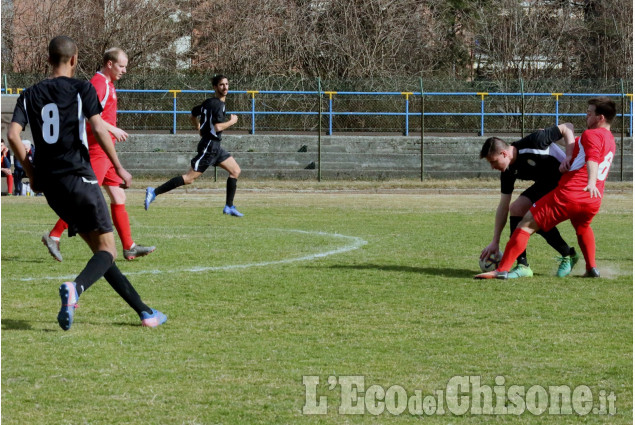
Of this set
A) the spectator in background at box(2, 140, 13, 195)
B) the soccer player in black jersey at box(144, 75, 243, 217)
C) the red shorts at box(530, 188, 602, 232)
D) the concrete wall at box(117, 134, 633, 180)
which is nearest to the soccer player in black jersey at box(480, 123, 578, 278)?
the red shorts at box(530, 188, 602, 232)

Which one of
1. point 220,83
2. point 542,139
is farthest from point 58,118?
point 220,83

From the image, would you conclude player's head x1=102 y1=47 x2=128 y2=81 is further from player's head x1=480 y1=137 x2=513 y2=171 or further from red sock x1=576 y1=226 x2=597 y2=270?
red sock x1=576 y1=226 x2=597 y2=270

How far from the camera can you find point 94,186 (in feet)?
21.9

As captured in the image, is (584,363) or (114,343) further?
(114,343)

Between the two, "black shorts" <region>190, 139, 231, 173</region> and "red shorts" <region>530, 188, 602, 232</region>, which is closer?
"red shorts" <region>530, 188, 602, 232</region>

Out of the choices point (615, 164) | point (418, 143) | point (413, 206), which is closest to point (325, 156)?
point (418, 143)

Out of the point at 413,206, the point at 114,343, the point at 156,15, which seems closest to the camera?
the point at 114,343

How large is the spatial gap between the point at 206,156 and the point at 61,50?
9463 mm

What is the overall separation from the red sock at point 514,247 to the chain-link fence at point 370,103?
22371mm

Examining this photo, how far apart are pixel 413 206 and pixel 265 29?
2155 centimetres

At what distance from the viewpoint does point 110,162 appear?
9.76 metres

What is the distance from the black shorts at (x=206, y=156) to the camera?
15820 millimetres

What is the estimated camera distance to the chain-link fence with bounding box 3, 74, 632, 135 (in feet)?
104

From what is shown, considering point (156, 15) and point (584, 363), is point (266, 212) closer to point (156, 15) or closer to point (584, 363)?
point (584, 363)
